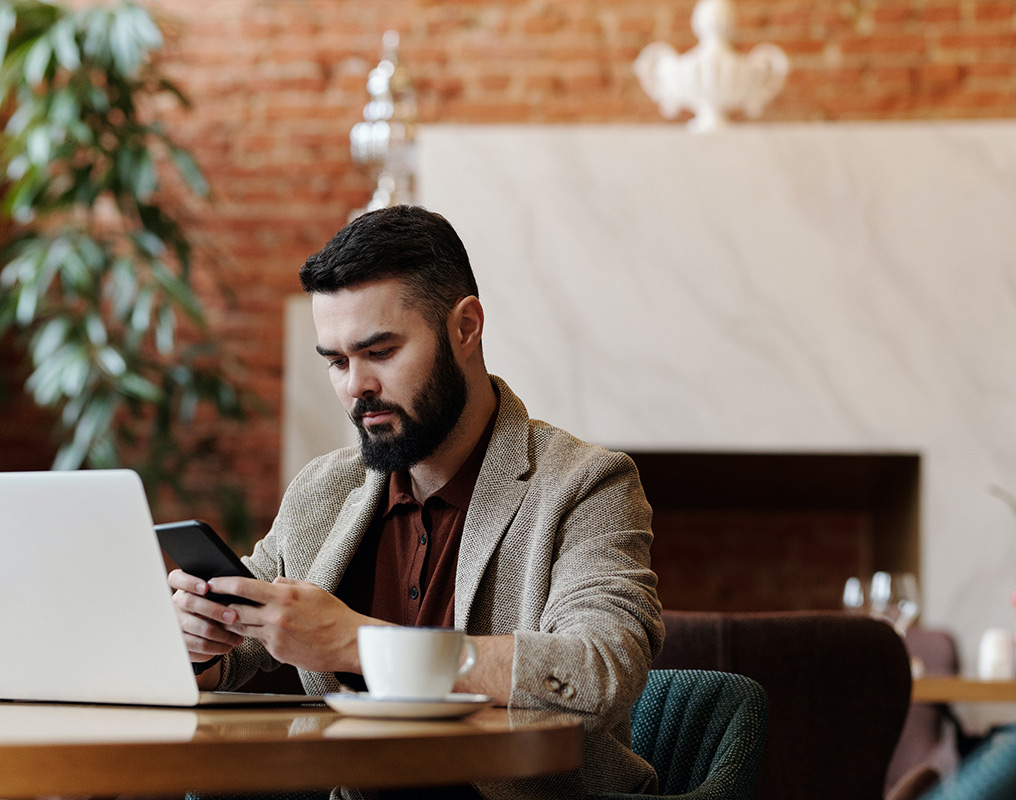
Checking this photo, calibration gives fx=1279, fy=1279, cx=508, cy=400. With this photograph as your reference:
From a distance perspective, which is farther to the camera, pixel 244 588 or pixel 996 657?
pixel 996 657

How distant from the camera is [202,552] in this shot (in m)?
1.13

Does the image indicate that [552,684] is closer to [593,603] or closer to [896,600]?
[593,603]

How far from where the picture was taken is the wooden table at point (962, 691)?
233 cm

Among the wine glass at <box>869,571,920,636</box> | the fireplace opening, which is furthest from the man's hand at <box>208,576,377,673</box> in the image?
the fireplace opening

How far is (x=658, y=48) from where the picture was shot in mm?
4449

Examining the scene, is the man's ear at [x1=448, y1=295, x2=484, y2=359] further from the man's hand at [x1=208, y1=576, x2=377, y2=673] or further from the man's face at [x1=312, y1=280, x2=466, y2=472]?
the man's hand at [x1=208, y1=576, x2=377, y2=673]

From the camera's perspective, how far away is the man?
45.8 inches

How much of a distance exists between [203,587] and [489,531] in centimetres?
38

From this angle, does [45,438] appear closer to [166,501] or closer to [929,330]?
[166,501]

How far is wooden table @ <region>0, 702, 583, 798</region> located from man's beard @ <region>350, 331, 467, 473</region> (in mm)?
565

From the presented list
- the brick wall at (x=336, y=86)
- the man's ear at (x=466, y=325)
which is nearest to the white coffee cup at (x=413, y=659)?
the man's ear at (x=466, y=325)

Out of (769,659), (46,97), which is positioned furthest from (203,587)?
(46,97)

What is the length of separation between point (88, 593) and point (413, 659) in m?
0.29

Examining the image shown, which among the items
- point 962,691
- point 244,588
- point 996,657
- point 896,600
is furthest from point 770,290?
point 244,588
